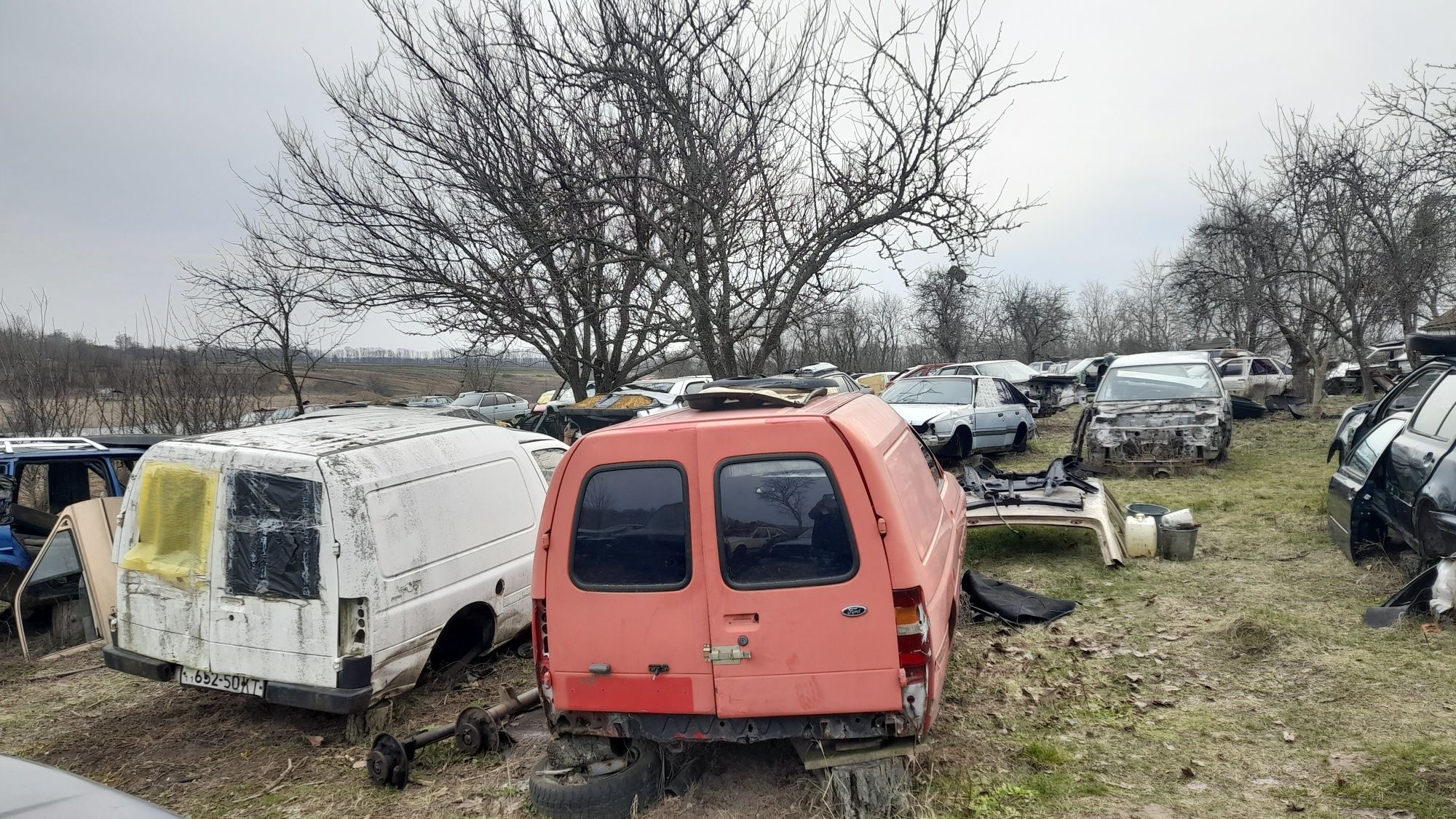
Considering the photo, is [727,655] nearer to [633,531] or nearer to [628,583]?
A: [628,583]

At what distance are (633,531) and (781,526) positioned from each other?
25.6 inches

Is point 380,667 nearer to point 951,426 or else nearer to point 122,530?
point 122,530

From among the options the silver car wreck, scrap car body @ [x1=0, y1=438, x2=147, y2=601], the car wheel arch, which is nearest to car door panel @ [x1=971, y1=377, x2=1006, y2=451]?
the silver car wreck

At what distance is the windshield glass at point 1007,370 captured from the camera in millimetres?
24688

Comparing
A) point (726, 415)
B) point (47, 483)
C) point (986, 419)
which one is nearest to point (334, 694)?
point (726, 415)

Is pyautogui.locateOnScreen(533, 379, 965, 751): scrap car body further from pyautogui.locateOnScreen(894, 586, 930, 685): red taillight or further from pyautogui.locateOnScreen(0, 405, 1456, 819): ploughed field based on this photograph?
pyautogui.locateOnScreen(0, 405, 1456, 819): ploughed field

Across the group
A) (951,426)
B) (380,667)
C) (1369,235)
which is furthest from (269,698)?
(1369,235)

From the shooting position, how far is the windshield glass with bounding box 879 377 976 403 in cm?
1405

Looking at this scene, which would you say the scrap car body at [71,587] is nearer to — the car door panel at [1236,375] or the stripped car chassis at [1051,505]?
the stripped car chassis at [1051,505]

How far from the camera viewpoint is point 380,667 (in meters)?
4.83

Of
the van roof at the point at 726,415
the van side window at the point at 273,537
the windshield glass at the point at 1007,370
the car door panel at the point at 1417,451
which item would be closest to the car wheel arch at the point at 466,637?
the van side window at the point at 273,537

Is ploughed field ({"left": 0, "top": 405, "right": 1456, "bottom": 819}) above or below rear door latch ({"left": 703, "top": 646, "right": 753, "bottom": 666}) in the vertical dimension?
below

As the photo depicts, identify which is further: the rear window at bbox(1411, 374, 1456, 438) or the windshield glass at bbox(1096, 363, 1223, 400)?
the windshield glass at bbox(1096, 363, 1223, 400)

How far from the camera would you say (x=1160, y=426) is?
1166cm
